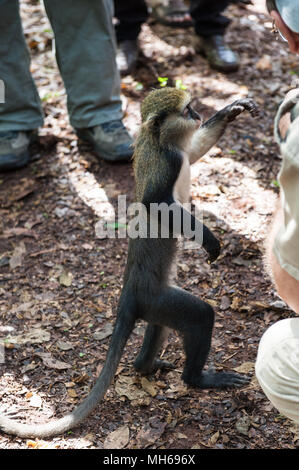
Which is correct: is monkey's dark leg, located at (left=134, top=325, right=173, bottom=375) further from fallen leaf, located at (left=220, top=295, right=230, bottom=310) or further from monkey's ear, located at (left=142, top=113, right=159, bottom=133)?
monkey's ear, located at (left=142, top=113, right=159, bottom=133)

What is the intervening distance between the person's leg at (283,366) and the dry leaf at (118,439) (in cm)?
95

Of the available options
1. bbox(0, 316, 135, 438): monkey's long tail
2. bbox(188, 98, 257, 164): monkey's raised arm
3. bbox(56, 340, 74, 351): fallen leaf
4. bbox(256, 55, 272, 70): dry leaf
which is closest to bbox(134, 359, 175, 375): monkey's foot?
bbox(0, 316, 135, 438): monkey's long tail

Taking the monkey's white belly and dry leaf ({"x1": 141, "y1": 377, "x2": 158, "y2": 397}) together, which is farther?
dry leaf ({"x1": 141, "y1": 377, "x2": 158, "y2": 397})

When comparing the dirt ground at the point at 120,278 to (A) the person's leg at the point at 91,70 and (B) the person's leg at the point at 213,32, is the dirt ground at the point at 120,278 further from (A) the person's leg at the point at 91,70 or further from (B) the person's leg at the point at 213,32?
(A) the person's leg at the point at 91,70

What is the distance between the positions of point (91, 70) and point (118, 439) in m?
3.10

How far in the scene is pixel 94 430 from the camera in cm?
298

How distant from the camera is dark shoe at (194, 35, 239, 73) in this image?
5883 millimetres

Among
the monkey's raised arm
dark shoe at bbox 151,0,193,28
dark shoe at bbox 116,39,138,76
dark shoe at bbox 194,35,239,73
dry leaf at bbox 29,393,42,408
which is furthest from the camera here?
dark shoe at bbox 151,0,193,28

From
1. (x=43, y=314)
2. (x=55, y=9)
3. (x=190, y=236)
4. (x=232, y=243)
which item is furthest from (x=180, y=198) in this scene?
(x=55, y=9)

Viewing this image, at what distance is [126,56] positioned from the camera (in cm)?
582

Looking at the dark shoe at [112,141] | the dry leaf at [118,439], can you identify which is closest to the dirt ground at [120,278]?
the dry leaf at [118,439]

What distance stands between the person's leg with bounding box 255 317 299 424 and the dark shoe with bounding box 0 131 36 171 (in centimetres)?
320

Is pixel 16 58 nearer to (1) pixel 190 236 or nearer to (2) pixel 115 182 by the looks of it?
(2) pixel 115 182

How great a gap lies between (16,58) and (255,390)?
11.0 feet
